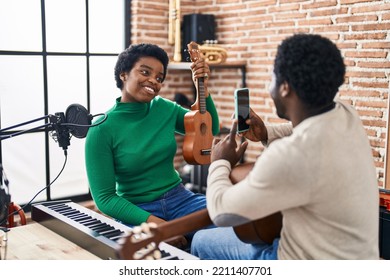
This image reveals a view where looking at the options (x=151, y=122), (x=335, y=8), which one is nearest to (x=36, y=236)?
(x=151, y=122)

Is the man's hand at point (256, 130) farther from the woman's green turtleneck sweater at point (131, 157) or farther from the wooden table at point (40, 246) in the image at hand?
the wooden table at point (40, 246)

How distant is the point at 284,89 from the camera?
51.5 inches

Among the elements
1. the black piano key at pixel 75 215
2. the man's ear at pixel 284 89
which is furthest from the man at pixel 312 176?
the black piano key at pixel 75 215

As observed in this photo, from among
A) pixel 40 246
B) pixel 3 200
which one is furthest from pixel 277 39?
pixel 3 200

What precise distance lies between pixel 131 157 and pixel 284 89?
2.83 feet

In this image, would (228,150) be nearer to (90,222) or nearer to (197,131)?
(90,222)

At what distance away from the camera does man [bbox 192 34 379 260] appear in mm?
1186

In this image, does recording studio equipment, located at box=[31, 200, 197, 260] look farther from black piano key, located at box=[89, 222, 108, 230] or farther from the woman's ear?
the woman's ear

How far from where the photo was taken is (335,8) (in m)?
3.26

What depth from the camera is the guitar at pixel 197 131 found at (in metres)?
2.19

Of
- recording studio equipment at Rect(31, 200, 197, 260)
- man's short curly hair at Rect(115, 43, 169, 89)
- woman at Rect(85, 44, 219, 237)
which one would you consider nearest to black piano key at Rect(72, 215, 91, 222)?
recording studio equipment at Rect(31, 200, 197, 260)

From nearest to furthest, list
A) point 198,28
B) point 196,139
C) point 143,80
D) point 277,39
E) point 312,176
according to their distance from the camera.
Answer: point 312,176
point 143,80
point 196,139
point 277,39
point 198,28

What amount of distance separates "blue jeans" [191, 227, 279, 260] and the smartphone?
1.29 feet
